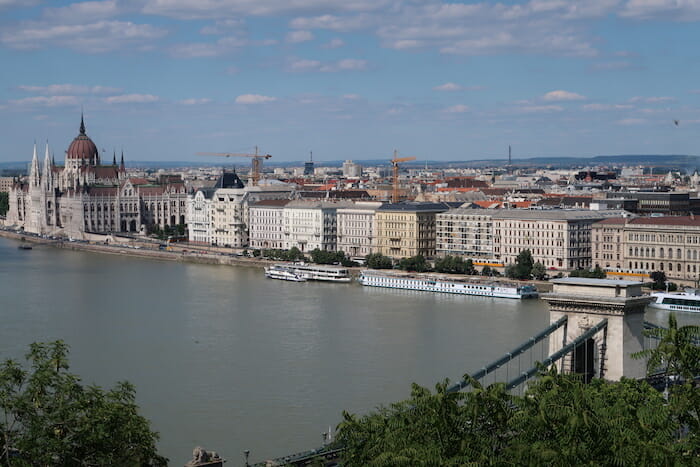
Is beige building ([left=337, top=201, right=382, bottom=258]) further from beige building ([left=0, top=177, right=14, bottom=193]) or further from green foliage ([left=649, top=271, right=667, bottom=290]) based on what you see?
beige building ([left=0, top=177, right=14, bottom=193])

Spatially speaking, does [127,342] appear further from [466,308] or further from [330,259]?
[330,259]

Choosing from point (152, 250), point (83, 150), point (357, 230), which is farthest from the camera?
point (83, 150)

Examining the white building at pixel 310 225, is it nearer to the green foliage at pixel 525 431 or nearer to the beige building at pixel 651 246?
the beige building at pixel 651 246

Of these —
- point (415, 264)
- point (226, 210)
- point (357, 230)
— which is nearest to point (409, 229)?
point (357, 230)

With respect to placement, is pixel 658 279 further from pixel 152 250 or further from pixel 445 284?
pixel 152 250

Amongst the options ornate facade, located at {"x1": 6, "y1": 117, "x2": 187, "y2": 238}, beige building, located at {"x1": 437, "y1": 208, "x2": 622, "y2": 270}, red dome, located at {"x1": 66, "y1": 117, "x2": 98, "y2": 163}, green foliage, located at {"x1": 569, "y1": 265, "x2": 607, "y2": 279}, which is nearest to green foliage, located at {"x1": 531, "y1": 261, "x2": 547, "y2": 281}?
green foliage, located at {"x1": 569, "y1": 265, "x2": 607, "y2": 279}

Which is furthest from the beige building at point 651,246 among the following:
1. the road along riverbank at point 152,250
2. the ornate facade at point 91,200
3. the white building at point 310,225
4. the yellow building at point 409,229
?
the ornate facade at point 91,200
